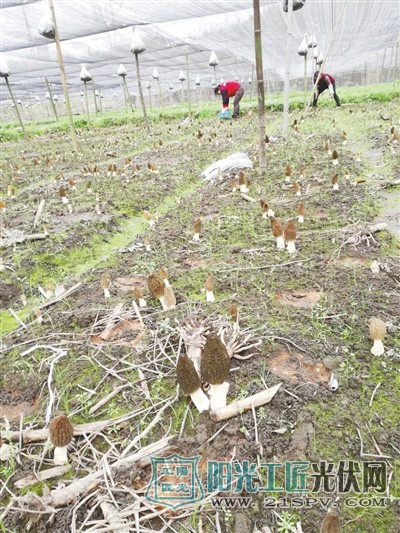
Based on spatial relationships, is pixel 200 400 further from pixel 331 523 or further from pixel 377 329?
pixel 377 329

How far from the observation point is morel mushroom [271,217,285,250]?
4.13m

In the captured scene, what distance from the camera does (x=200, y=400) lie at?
89.2 inches

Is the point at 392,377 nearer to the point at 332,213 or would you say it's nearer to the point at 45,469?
the point at 45,469

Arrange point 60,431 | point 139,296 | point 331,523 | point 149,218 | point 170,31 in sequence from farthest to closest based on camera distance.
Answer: point 170,31 < point 149,218 < point 139,296 < point 60,431 < point 331,523

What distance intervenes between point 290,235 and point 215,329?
1.65 metres

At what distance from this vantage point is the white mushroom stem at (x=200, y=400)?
225cm

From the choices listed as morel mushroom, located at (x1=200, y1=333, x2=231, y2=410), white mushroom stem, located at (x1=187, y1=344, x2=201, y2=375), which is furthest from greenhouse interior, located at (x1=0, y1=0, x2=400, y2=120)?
morel mushroom, located at (x1=200, y1=333, x2=231, y2=410)

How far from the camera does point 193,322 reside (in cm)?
286

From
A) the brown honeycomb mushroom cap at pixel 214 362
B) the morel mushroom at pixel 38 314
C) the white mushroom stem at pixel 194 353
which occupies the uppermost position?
the brown honeycomb mushroom cap at pixel 214 362

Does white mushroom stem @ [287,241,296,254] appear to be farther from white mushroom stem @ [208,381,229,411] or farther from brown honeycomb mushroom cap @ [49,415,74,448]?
brown honeycomb mushroom cap @ [49,415,74,448]

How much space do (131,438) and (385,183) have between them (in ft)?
17.4

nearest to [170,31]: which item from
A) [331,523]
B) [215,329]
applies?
[215,329]

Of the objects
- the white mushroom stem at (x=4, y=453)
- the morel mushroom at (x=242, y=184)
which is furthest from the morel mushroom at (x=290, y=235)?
the white mushroom stem at (x=4, y=453)

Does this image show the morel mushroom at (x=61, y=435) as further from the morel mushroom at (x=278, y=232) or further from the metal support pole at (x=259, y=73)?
the metal support pole at (x=259, y=73)
